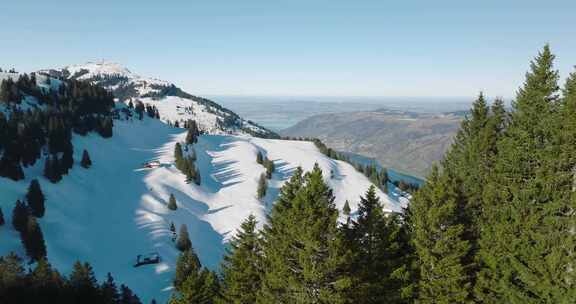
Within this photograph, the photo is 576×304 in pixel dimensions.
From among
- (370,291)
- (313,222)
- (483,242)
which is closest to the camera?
(313,222)

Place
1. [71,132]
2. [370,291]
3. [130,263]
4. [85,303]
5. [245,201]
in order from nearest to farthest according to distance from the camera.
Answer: [370,291] < [85,303] < [130,263] < [245,201] < [71,132]

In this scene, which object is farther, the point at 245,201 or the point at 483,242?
the point at 245,201

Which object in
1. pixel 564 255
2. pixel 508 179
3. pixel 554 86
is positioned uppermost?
pixel 554 86

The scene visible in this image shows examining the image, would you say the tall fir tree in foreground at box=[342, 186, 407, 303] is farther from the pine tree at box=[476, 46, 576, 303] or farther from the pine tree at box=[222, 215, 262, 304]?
the pine tree at box=[222, 215, 262, 304]

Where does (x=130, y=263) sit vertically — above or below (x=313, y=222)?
below

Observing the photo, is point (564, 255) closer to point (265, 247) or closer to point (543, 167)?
point (543, 167)

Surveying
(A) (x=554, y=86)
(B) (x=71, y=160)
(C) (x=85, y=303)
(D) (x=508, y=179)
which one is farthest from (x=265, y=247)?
(B) (x=71, y=160)

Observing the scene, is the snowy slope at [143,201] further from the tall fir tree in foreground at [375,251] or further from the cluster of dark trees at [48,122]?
the tall fir tree in foreground at [375,251]
